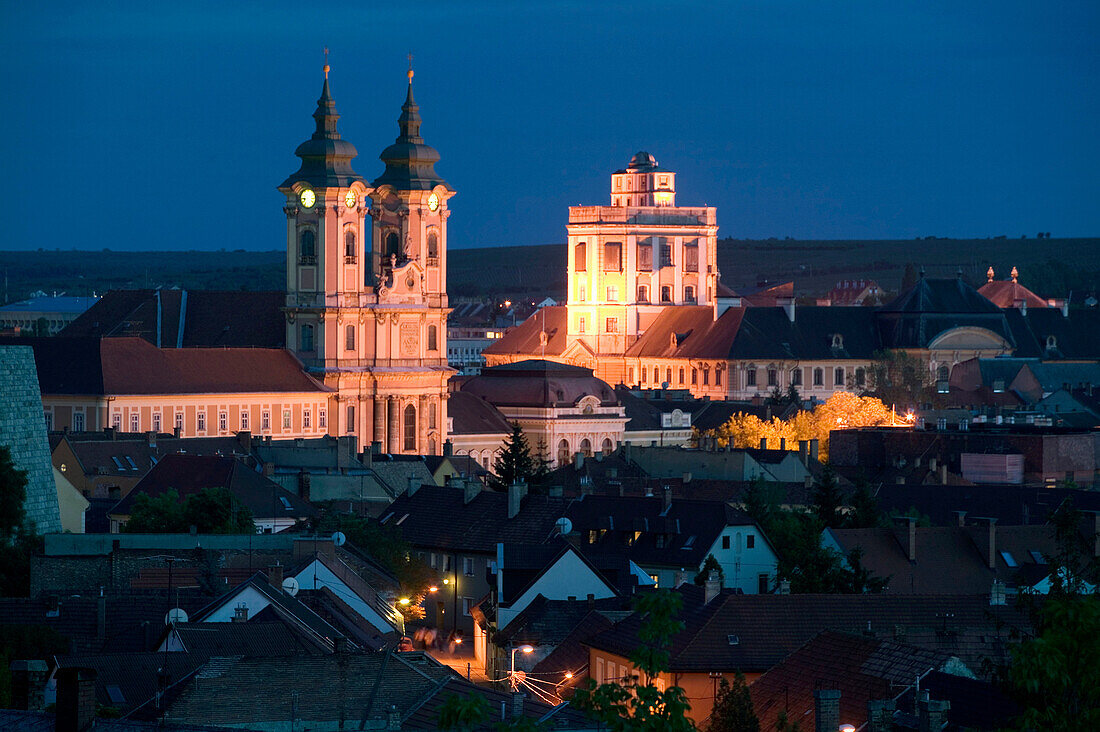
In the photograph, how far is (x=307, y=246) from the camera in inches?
4702

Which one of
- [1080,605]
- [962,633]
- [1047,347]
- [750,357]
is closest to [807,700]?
[962,633]

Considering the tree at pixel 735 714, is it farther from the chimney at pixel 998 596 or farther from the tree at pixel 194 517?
the tree at pixel 194 517

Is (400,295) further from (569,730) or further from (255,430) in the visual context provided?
(569,730)

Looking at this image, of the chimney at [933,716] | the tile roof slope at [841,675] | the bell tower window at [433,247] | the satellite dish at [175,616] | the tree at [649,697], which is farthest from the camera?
the bell tower window at [433,247]

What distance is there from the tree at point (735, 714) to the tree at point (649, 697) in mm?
8857

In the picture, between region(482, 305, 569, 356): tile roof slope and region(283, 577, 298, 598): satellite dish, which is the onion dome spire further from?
region(283, 577, 298, 598): satellite dish

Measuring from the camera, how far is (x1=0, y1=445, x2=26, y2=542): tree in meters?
46.7

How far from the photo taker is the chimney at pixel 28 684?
33938 millimetres

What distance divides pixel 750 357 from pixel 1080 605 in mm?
131085

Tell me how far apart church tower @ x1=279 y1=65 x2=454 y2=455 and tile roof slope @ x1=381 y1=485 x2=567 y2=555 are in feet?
163

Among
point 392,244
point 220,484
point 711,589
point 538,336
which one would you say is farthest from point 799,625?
point 538,336

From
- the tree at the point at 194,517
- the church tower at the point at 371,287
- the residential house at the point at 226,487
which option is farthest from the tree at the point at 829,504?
the church tower at the point at 371,287

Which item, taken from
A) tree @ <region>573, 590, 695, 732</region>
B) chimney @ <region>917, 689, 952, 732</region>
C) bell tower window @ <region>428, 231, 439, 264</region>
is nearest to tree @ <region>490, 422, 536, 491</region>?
bell tower window @ <region>428, 231, 439, 264</region>

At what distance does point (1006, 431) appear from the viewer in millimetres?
92688
